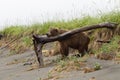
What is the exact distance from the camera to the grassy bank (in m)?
7.68

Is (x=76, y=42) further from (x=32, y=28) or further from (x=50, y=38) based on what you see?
(x=32, y=28)

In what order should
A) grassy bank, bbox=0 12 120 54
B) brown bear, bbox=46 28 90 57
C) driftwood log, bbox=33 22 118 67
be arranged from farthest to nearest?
grassy bank, bbox=0 12 120 54 → brown bear, bbox=46 28 90 57 → driftwood log, bbox=33 22 118 67

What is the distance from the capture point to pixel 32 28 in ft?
35.8

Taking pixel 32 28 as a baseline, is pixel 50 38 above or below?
above

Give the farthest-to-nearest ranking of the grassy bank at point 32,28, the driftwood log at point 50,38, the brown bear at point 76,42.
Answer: the grassy bank at point 32,28, the brown bear at point 76,42, the driftwood log at point 50,38

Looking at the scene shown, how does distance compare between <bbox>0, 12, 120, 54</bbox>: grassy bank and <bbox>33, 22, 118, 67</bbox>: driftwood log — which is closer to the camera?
<bbox>33, 22, 118, 67</bbox>: driftwood log

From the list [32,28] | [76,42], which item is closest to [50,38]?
[76,42]

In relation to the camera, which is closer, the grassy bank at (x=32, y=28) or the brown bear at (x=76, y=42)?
the brown bear at (x=76, y=42)

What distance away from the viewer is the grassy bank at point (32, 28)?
25.2 ft

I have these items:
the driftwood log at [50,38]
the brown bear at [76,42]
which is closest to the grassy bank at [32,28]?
the driftwood log at [50,38]

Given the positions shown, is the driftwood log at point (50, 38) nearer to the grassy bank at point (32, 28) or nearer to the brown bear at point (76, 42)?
the brown bear at point (76, 42)

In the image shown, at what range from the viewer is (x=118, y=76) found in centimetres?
444

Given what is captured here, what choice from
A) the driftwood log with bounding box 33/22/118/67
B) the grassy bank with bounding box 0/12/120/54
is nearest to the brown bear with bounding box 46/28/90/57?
the driftwood log with bounding box 33/22/118/67

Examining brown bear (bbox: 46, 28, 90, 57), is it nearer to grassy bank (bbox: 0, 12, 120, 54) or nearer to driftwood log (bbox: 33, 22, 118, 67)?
driftwood log (bbox: 33, 22, 118, 67)
